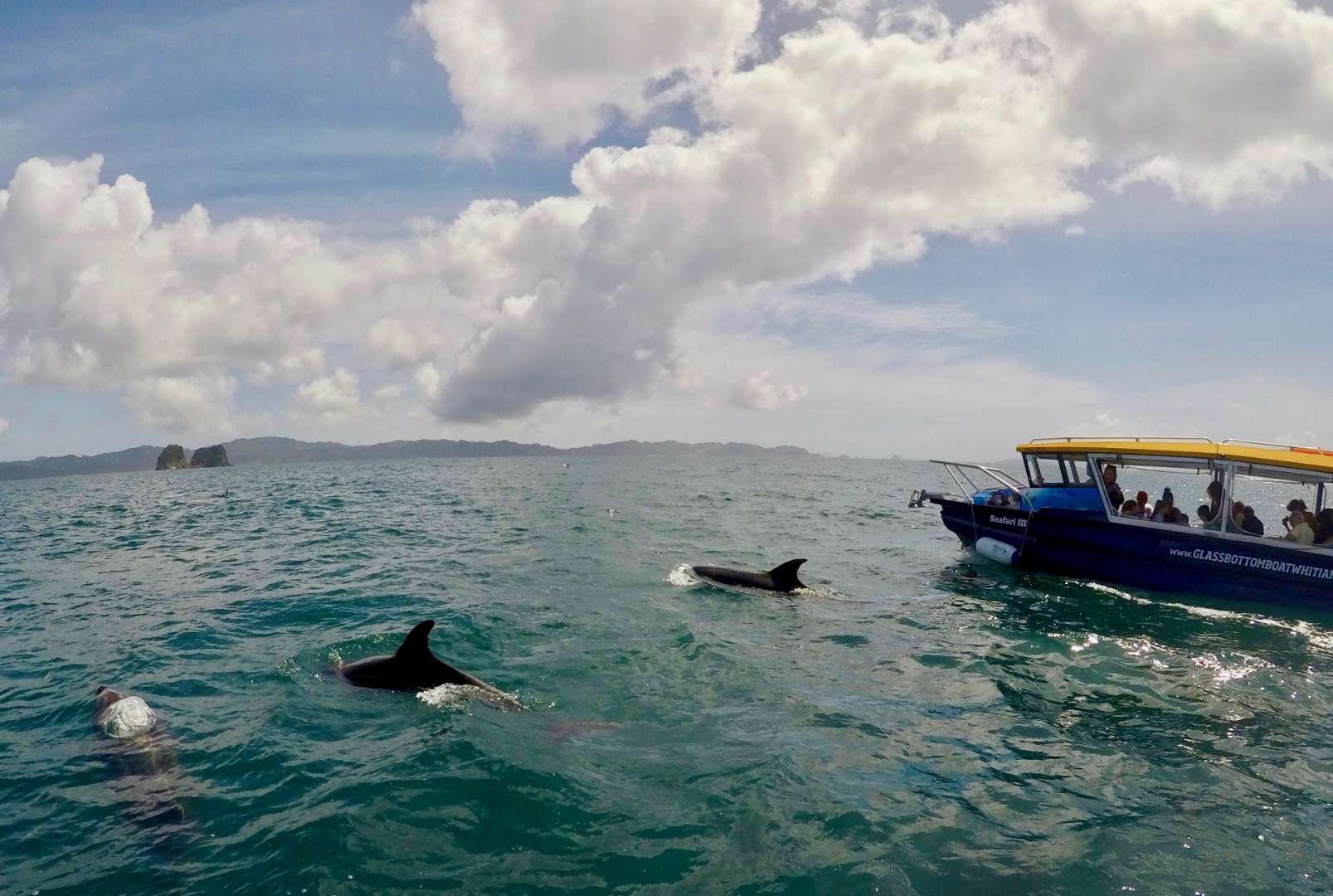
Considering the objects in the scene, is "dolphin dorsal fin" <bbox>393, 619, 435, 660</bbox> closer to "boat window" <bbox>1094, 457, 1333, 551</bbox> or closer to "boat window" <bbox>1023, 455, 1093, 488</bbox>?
"boat window" <bbox>1094, 457, 1333, 551</bbox>

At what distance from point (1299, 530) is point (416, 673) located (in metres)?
21.2

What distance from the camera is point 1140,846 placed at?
7.08 meters

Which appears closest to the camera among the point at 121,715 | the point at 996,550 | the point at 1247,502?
the point at 121,715

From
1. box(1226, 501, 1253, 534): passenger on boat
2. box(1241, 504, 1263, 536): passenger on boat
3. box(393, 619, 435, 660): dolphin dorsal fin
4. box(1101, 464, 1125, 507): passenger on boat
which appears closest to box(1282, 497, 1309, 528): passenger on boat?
box(1241, 504, 1263, 536): passenger on boat

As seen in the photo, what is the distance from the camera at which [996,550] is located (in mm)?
23094

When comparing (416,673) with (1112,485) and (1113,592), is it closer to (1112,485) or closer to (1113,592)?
(1113,592)

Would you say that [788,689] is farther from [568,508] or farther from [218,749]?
[568,508]

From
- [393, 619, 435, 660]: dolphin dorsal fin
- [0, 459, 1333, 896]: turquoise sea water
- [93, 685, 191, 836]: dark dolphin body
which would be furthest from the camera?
[393, 619, 435, 660]: dolphin dorsal fin

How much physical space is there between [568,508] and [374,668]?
31.3 m

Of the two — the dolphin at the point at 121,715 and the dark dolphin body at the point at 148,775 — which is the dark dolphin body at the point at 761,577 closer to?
the dolphin at the point at 121,715

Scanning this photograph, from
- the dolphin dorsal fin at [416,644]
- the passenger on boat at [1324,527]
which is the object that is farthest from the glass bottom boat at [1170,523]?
the dolphin dorsal fin at [416,644]

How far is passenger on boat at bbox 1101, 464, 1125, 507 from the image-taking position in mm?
20906

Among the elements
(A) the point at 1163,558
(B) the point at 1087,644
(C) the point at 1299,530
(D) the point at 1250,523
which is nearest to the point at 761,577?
(B) the point at 1087,644

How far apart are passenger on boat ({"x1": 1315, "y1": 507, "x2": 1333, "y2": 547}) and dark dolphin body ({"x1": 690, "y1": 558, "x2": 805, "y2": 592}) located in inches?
515
